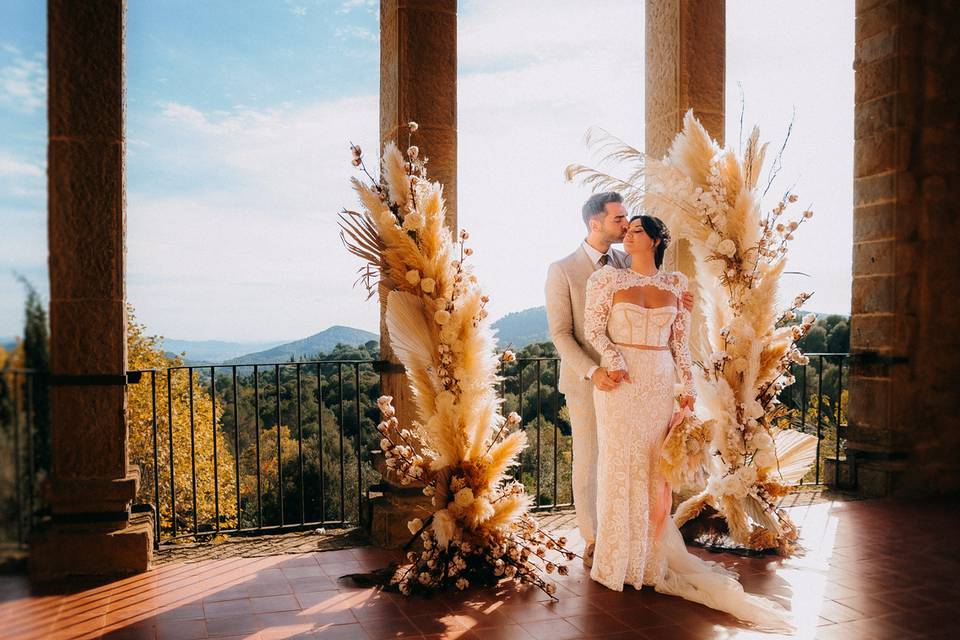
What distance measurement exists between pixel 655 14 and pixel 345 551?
12.5ft

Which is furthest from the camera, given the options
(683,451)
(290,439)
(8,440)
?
(290,439)

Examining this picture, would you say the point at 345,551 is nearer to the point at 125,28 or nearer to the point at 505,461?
the point at 505,461

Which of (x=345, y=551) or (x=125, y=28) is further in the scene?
(x=345, y=551)

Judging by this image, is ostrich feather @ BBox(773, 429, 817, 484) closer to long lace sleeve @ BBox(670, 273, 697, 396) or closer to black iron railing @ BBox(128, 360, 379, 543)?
long lace sleeve @ BBox(670, 273, 697, 396)

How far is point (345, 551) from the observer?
4.06 metres

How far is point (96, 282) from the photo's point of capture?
364cm

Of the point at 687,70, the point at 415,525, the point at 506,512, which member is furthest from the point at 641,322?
the point at 687,70

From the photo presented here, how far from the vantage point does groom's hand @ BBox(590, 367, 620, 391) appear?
347 centimetres

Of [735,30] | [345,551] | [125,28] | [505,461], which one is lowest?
[345,551]

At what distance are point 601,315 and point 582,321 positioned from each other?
1.23ft

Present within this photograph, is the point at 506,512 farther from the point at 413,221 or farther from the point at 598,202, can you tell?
the point at 598,202

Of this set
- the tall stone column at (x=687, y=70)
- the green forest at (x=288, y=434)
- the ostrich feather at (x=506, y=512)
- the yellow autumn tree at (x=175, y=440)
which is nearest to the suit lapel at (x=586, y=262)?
the tall stone column at (x=687, y=70)

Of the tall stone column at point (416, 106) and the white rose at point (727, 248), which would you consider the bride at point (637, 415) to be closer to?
the white rose at point (727, 248)

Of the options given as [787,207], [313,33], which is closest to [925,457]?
[787,207]
